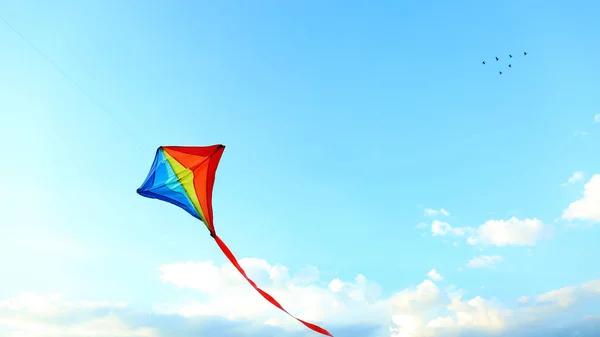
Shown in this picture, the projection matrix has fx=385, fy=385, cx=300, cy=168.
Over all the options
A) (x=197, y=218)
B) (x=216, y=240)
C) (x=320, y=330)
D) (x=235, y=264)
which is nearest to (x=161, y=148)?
(x=197, y=218)

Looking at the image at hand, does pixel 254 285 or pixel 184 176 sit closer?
pixel 254 285

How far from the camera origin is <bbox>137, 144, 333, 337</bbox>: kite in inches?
584

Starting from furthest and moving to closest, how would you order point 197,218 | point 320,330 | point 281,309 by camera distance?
point 197,218 < point 281,309 < point 320,330

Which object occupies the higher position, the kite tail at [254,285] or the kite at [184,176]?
the kite at [184,176]

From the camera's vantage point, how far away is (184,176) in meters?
15.1

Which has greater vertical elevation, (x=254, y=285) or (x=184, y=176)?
(x=184, y=176)

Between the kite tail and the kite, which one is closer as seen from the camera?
the kite tail

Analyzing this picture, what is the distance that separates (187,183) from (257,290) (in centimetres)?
574

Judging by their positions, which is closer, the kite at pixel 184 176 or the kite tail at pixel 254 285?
the kite tail at pixel 254 285

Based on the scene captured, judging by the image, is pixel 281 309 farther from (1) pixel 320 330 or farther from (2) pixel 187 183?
(2) pixel 187 183

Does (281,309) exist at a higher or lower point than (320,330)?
higher

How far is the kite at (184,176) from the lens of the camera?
14.8 meters

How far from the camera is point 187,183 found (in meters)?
15.1

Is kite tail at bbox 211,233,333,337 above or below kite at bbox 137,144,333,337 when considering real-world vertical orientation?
below
